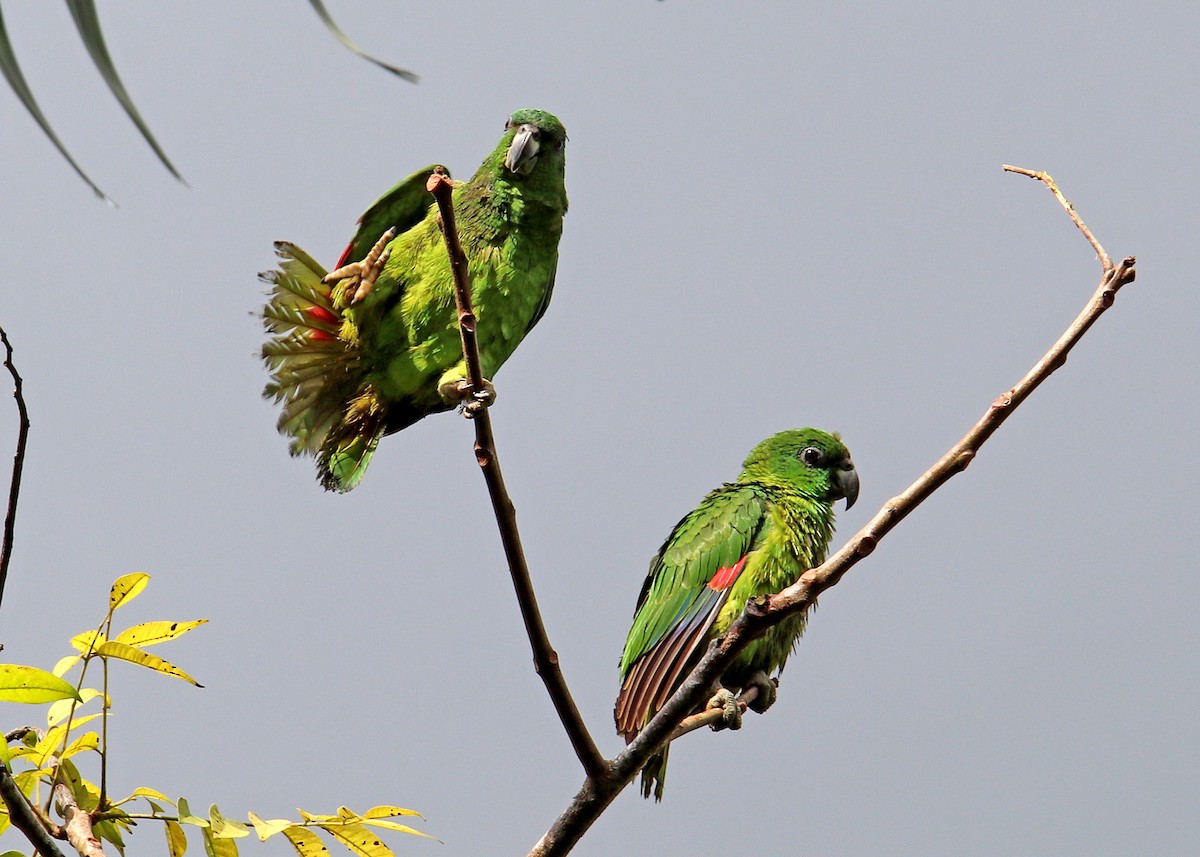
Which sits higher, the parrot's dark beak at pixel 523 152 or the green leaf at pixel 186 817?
the parrot's dark beak at pixel 523 152

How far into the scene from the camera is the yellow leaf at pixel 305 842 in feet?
5.69

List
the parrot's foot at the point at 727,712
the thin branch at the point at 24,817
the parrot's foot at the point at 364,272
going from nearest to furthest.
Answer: the thin branch at the point at 24,817 < the parrot's foot at the point at 727,712 < the parrot's foot at the point at 364,272

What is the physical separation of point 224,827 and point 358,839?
0.78 feet

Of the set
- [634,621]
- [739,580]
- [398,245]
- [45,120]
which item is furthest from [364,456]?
[45,120]

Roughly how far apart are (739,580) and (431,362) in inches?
44.3

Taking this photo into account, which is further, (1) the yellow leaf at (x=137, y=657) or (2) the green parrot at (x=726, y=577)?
(2) the green parrot at (x=726, y=577)

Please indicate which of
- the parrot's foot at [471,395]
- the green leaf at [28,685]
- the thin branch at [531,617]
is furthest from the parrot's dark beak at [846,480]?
the green leaf at [28,685]

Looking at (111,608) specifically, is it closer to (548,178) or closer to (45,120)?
(45,120)

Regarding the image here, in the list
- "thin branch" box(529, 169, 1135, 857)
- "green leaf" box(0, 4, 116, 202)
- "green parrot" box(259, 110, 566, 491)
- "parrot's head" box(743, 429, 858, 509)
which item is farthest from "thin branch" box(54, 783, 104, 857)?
"parrot's head" box(743, 429, 858, 509)

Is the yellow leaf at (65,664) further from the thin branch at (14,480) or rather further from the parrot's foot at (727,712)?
the parrot's foot at (727,712)

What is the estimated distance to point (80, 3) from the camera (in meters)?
0.55

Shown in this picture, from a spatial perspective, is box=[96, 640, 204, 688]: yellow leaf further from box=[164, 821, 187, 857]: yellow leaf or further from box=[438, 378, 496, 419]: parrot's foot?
box=[438, 378, 496, 419]: parrot's foot

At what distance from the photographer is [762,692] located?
3.24m

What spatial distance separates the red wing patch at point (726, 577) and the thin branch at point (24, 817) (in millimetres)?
2101
